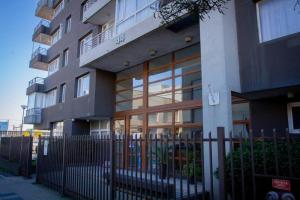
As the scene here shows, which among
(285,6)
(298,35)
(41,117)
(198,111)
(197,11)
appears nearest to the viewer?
(197,11)

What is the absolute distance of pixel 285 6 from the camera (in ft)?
26.0

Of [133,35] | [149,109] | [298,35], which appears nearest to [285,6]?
[298,35]

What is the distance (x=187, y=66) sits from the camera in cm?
1174

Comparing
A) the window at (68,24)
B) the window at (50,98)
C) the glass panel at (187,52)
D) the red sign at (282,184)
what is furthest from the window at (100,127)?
the red sign at (282,184)

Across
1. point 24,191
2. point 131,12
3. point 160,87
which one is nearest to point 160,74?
point 160,87

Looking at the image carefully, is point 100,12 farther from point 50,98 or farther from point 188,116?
point 50,98

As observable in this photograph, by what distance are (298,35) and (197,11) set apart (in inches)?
183

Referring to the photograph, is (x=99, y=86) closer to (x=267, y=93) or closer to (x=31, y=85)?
(x=267, y=93)

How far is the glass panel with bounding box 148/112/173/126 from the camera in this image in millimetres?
12141

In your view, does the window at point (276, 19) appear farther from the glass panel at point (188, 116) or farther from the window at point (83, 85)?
the window at point (83, 85)

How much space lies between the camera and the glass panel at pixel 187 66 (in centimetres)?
1126

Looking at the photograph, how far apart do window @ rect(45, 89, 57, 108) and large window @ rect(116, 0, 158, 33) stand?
40.3 feet

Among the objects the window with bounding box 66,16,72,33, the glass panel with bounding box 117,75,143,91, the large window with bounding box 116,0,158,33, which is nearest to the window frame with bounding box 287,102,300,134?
the large window with bounding box 116,0,158,33

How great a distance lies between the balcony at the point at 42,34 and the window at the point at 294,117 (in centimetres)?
2451
